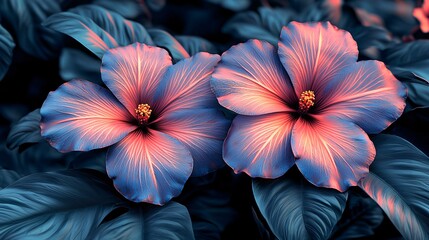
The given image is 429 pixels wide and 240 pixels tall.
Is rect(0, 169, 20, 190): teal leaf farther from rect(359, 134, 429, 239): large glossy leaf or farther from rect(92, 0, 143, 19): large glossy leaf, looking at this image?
rect(359, 134, 429, 239): large glossy leaf

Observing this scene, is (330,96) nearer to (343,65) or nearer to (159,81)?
(343,65)

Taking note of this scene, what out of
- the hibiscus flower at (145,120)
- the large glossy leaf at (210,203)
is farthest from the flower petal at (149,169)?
the large glossy leaf at (210,203)

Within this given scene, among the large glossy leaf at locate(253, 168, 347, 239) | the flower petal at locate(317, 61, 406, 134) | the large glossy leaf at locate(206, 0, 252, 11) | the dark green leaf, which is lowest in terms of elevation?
the large glossy leaf at locate(206, 0, 252, 11)

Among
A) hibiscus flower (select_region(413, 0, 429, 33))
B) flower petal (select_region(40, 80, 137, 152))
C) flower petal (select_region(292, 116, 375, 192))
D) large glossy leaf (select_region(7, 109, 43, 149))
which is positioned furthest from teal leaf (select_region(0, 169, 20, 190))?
hibiscus flower (select_region(413, 0, 429, 33))

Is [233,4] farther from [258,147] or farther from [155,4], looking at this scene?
[258,147]

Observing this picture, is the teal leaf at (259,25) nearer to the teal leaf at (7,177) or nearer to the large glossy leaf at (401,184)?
the large glossy leaf at (401,184)

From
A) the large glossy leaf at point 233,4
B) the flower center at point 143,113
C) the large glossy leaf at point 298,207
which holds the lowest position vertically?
the large glossy leaf at point 233,4
